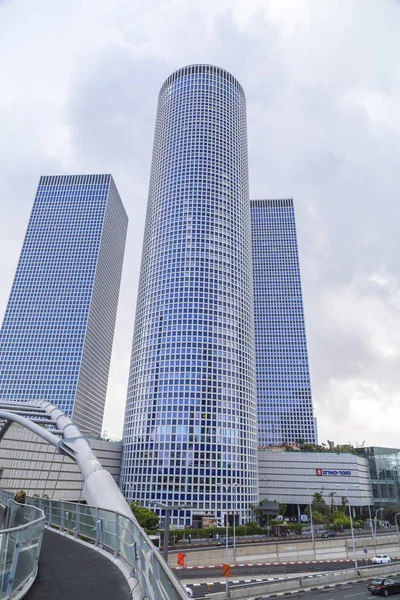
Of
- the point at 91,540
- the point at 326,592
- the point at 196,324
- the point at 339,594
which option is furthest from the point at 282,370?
the point at 91,540

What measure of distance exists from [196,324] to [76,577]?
102 metres

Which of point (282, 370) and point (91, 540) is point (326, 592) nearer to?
point (91, 540)

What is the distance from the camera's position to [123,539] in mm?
12125

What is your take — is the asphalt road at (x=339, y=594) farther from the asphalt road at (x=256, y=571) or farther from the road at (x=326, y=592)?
the asphalt road at (x=256, y=571)

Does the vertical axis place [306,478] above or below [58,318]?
below

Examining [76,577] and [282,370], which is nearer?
[76,577]

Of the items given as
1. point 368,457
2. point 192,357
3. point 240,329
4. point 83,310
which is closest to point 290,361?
point 368,457

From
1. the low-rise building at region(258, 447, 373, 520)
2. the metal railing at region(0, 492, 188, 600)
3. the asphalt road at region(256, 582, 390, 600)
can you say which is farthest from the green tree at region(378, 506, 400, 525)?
the metal railing at region(0, 492, 188, 600)

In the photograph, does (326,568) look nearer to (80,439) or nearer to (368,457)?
(80,439)

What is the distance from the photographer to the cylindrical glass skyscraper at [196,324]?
98375 millimetres

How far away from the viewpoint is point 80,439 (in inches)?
1183

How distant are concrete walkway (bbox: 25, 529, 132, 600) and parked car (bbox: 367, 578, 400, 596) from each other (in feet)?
111

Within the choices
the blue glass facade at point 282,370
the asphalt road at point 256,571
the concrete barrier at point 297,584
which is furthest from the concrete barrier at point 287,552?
the blue glass facade at point 282,370

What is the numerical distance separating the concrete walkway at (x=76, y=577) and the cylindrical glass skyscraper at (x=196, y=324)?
294 ft
